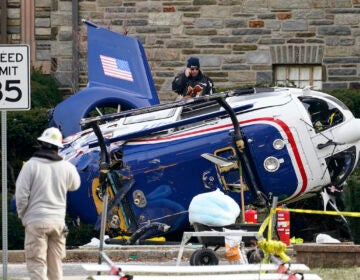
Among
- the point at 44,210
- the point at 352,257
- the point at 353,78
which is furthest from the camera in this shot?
the point at 353,78

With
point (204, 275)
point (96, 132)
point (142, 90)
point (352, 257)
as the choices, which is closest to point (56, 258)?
point (204, 275)

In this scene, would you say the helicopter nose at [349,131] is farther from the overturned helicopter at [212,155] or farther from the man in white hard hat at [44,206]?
the man in white hard hat at [44,206]

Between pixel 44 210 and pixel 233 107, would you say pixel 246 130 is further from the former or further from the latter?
pixel 44 210

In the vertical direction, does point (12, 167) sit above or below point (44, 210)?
below

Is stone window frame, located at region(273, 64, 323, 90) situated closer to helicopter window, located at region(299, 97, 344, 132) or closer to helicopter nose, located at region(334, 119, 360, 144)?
helicopter window, located at region(299, 97, 344, 132)

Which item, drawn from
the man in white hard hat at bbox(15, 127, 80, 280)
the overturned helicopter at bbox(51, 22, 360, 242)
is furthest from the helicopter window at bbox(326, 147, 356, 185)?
the man in white hard hat at bbox(15, 127, 80, 280)

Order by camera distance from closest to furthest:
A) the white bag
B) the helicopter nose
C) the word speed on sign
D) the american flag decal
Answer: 1. the word speed on sign
2. the white bag
3. the helicopter nose
4. the american flag decal

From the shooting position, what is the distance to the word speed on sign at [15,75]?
1526cm

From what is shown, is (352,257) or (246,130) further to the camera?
(246,130)

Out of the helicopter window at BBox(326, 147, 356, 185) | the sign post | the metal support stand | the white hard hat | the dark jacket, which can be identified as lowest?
the helicopter window at BBox(326, 147, 356, 185)

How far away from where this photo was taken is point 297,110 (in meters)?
19.1

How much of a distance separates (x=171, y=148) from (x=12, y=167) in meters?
4.27

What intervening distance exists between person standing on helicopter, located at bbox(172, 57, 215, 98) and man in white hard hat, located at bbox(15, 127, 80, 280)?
328 inches

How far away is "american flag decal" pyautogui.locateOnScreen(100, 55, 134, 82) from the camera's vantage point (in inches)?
891
